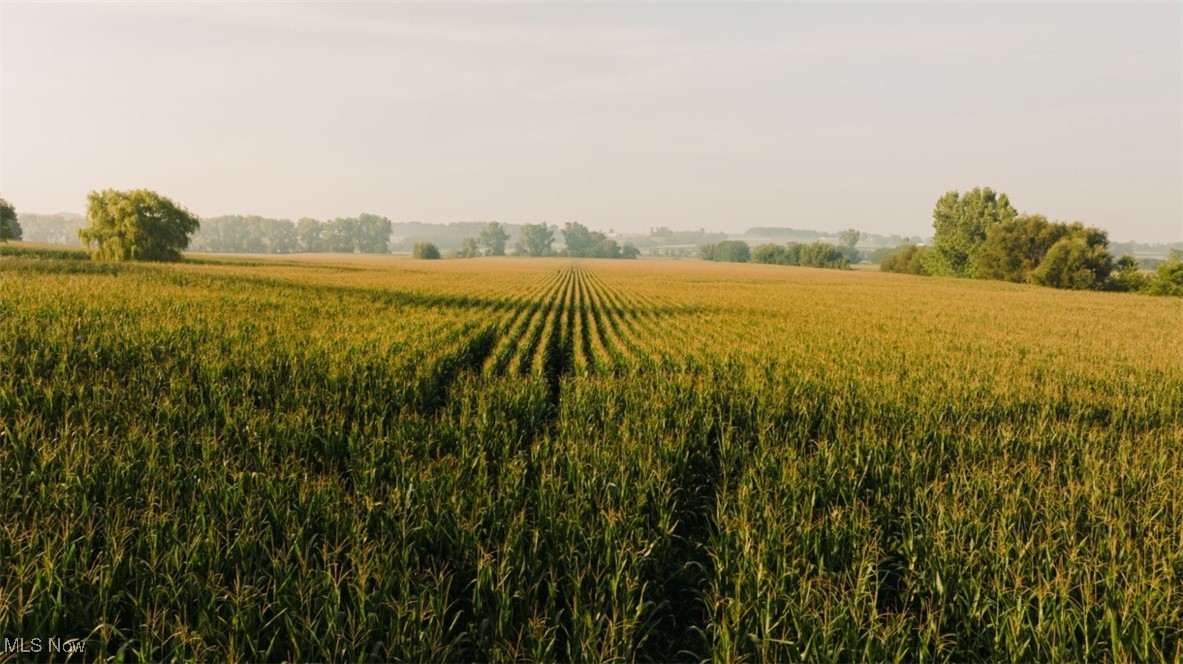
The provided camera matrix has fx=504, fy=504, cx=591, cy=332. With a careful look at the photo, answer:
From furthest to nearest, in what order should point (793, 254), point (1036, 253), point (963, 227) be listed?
point (793, 254) → point (963, 227) → point (1036, 253)

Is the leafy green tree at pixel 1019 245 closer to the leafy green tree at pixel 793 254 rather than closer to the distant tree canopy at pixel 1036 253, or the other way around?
the distant tree canopy at pixel 1036 253

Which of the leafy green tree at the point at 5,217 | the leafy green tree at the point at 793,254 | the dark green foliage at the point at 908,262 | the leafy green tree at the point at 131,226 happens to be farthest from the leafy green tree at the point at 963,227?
the leafy green tree at the point at 5,217

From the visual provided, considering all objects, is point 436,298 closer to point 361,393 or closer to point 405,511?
point 361,393

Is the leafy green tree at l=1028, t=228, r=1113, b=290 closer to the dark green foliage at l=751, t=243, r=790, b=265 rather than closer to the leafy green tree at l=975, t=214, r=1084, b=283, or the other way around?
the leafy green tree at l=975, t=214, r=1084, b=283

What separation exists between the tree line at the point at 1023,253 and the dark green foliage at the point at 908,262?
1.04ft

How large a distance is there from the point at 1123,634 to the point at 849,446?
12.7 feet

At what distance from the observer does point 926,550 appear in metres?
4.68

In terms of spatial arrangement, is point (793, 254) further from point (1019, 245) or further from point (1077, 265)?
point (1077, 265)

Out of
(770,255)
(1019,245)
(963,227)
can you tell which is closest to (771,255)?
(770,255)

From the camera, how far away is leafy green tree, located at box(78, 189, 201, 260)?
6241 cm

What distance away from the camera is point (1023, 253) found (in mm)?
82188

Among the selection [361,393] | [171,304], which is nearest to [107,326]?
[171,304]

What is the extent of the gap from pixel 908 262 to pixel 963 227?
20037mm

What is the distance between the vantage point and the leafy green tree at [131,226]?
62406 mm
